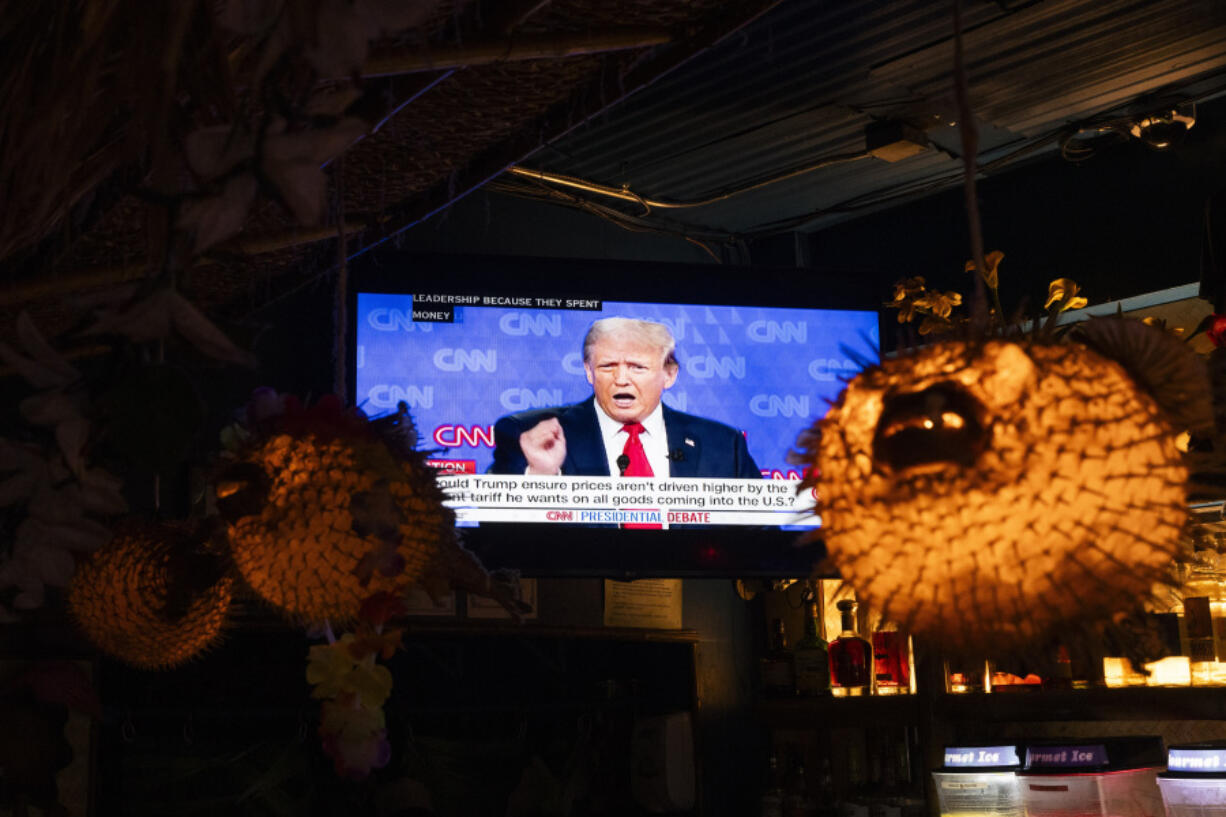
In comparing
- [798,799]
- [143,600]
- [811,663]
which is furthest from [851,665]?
[143,600]

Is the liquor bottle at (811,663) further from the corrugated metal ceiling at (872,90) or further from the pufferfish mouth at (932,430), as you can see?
the pufferfish mouth at (932,430)

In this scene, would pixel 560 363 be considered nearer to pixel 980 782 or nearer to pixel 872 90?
pixel 872 90

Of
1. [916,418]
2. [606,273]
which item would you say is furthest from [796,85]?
[916,418]

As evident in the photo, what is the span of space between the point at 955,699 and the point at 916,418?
230 cm

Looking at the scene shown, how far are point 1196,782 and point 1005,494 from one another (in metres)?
1.62

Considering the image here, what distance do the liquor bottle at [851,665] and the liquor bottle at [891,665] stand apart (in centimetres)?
7

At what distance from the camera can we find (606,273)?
2947 mm

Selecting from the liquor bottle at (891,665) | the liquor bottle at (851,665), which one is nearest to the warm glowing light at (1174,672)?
the liquor bottle at (891,665)

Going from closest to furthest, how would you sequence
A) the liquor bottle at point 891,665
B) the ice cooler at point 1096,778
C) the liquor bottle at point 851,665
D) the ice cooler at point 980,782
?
the ice cooler at point 1096,778 → the ice cooler at point 980,782 → the liquor bottle at point 891,665 → the liquor bottle at point 851,665

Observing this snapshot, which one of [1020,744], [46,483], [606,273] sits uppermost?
[606,273]

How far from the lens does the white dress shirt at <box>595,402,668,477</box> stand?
288cm

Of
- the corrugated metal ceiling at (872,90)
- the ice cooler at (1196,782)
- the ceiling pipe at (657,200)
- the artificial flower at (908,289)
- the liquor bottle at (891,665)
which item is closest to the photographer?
the ice cooler at (1196,782)

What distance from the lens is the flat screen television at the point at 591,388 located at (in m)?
2.80

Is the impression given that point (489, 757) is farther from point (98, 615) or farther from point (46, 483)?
point (46, 483)
